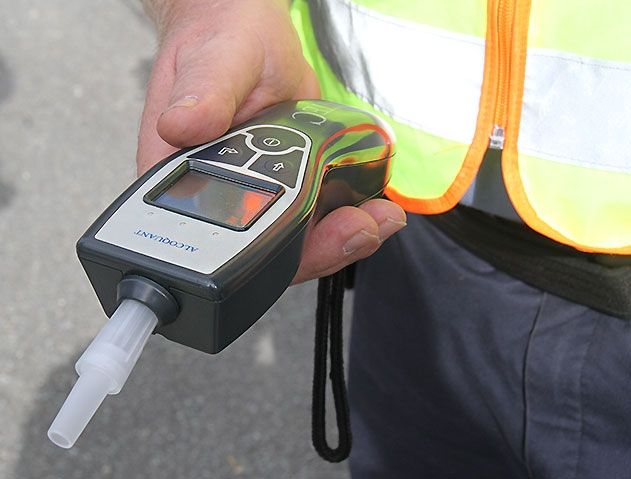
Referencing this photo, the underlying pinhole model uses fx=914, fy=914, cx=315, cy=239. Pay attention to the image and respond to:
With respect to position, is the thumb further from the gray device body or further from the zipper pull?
the zipper pull

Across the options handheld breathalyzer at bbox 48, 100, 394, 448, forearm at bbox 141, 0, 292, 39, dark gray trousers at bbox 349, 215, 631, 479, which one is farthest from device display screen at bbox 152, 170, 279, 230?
dark gray trousers at bbox 349, 215, 631, 479

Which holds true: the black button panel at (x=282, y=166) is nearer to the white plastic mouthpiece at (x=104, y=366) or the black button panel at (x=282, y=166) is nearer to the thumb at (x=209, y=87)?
the thumb at (x=209, y=87)

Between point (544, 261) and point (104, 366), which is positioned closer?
point (104, 366)

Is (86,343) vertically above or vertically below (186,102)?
below

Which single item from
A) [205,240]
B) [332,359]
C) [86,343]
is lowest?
[86,343]

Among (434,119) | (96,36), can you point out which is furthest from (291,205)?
(96,36)

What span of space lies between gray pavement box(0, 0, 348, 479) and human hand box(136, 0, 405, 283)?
1083mm

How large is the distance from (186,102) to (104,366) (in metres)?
0.20

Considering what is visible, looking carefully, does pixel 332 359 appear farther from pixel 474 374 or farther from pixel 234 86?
pixel 234 86

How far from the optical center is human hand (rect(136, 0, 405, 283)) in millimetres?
637

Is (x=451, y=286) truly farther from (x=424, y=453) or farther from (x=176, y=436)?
(x=176, y=436)

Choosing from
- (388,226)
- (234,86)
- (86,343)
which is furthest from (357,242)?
(86,343)

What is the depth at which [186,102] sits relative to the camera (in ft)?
2.05

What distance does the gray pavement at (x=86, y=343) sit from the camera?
5.64 ft
